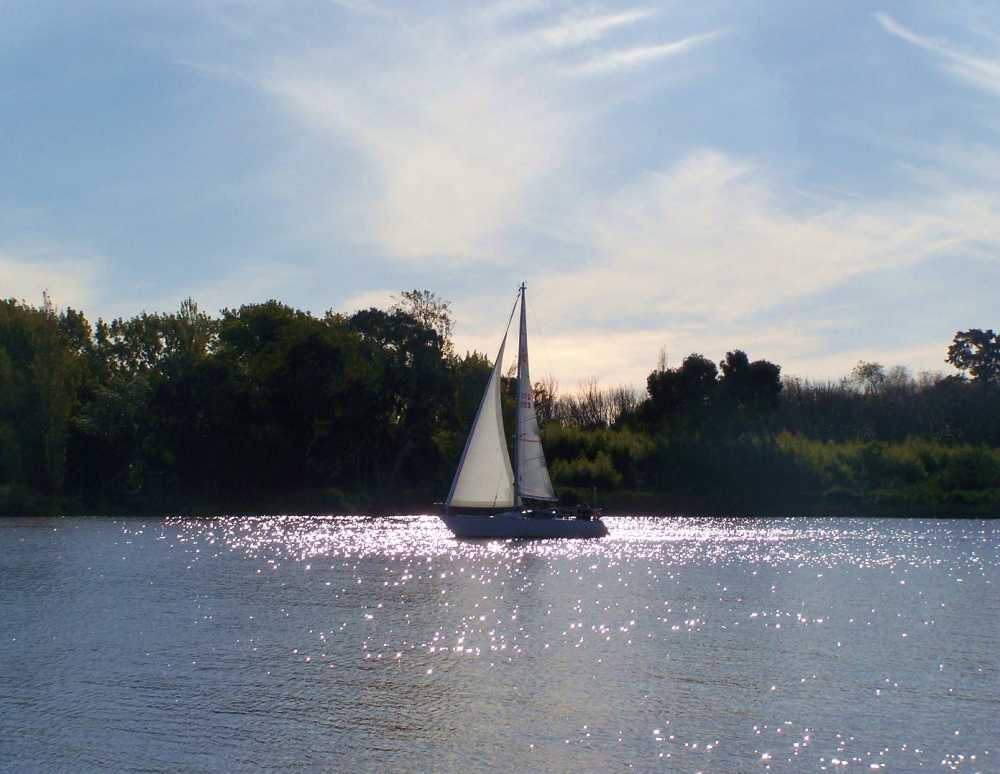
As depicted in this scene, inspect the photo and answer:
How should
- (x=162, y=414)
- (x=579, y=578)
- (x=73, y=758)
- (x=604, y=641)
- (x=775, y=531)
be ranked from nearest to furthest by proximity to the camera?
(x=73, y=758), (x=604, y=641), (x=579, y=578), (x=775, y=531), (x=162, y=414)

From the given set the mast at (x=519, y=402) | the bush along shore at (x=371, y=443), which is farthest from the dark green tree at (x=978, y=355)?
the mast at (x=519, y=402)

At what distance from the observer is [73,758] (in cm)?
1344

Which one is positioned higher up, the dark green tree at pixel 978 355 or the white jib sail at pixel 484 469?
the dark green tree at pixel 978 355

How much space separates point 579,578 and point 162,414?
46.2 metres

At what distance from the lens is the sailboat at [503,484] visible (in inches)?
1853

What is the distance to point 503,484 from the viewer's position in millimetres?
47812

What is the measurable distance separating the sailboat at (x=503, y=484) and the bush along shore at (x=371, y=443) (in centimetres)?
1942

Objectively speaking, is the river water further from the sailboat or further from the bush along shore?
the bush along shore

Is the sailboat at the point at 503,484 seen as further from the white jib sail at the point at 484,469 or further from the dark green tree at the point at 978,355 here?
the dark green tree at the point at 978,355

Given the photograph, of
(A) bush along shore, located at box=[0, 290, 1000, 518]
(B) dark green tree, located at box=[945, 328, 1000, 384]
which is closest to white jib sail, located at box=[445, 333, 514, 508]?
(A) bush along shore, located at box=[0, 290, 1000, 518]

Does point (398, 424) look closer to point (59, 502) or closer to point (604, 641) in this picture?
point (59, 502)

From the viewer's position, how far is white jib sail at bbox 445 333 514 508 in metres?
47.1

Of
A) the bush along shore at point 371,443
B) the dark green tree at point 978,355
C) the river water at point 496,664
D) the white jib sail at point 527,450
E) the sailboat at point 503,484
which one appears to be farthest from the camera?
the dark green tree at point 978,355

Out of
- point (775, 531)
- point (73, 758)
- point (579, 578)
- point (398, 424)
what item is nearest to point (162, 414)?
point (398, 424)
